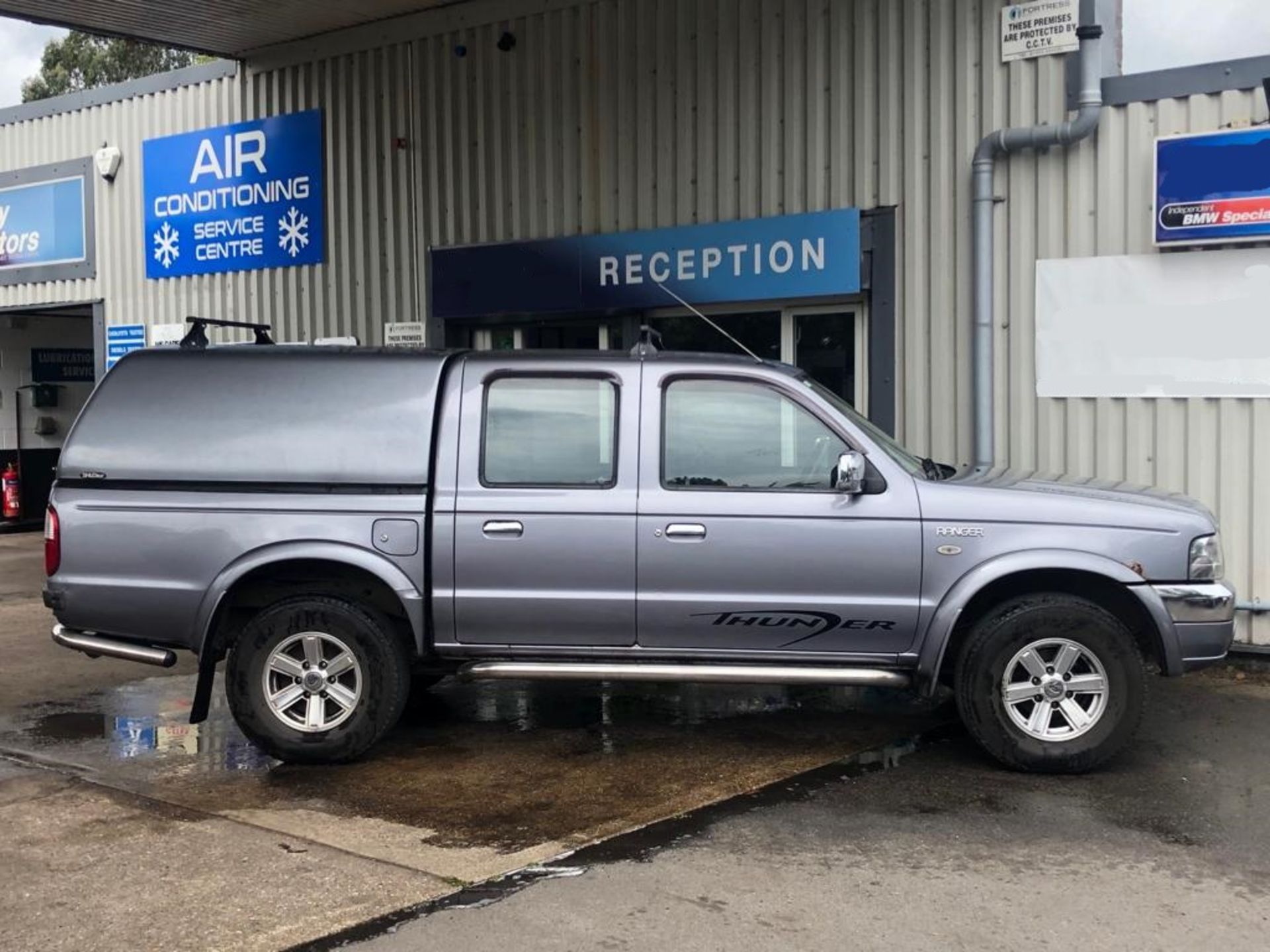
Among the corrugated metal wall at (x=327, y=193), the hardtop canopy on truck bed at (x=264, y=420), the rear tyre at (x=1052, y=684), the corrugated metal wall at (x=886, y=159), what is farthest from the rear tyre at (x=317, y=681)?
the corrugated metal wall at (x=327, y=193)

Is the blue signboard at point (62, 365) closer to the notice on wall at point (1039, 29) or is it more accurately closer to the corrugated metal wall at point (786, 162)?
the corrugated metal wall at point (786, 162)

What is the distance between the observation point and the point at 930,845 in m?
5.21

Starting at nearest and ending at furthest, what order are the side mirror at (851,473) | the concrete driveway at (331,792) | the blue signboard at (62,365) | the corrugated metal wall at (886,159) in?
the concrete driveway at (331,792) → the side mirror at (851,473) → the corrugated metal wall at (886,159) → the blue signboard at (62,365)

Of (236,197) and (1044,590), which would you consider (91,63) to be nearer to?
(236,197)

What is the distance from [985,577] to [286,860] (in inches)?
130

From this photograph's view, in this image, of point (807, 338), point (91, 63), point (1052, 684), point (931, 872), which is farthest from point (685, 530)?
A: point (91, 63)

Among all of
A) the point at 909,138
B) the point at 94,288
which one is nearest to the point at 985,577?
the point at 909,138

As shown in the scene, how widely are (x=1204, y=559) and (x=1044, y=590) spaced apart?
0.74 meters

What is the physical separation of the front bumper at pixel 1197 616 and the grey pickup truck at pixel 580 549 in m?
0.01

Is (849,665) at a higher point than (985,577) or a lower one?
lower

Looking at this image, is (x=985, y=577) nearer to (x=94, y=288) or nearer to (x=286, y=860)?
(x=286, y=860)

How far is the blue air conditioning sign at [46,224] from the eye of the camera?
1550 centimetres

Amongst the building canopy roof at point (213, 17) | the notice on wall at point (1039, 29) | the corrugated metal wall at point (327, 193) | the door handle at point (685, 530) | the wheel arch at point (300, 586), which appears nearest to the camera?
the door handle at point (685, 530)

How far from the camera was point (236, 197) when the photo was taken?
14125 mm
